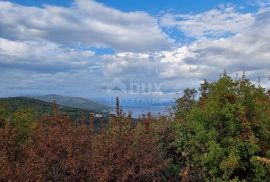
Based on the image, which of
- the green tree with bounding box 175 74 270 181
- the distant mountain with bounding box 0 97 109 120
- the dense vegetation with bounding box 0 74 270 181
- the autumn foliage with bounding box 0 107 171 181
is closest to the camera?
the autumn foliage with bounding box 0 107 171 181

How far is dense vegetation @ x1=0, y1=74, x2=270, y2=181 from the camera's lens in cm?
838

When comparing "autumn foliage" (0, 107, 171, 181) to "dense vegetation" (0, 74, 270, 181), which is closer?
"autumn foliage" (0, 107, 171, 181)

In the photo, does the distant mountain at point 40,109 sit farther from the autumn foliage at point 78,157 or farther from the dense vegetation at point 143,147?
the autumn foliage at point 78,157

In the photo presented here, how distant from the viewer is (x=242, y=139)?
1001cm

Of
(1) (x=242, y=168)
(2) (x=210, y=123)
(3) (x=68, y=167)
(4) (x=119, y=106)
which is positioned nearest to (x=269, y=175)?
(1) (x=242, y=168)

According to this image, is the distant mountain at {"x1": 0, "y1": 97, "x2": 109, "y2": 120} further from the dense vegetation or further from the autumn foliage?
the autumn foliage

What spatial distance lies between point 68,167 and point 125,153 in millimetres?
1118

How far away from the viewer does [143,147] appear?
30.9 ft

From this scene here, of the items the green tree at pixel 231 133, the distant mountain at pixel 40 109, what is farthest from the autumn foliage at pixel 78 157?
the distant mountain at pixel 40 109

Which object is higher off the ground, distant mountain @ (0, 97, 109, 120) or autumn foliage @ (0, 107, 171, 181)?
distant mountain @ (0, 97, 109, 120)

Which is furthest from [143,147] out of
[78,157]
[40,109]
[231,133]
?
[40,109]

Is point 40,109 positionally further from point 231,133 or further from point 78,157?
point 78,157

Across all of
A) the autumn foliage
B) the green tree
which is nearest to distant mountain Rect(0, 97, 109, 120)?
the autumn foliage

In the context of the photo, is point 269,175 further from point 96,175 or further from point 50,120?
point 50,120
